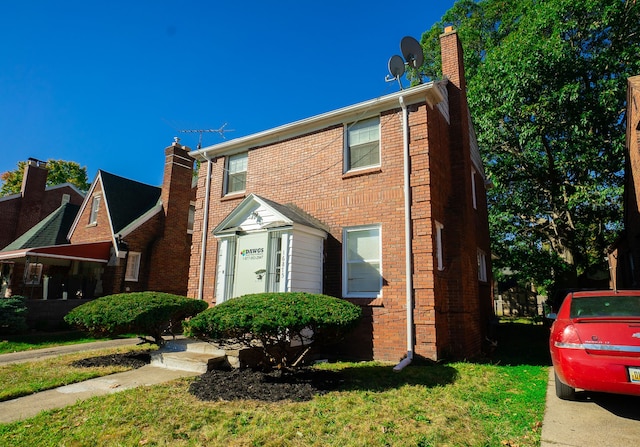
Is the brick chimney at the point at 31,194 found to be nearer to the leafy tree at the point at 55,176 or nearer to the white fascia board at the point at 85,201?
the white fascia board at the point at 85,201

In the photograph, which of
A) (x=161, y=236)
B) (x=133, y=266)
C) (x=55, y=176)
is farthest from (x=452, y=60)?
(x=55, y=176)

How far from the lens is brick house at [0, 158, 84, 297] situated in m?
23.5

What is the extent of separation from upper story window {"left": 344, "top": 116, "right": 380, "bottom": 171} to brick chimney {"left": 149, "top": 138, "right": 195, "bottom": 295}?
1231 cm

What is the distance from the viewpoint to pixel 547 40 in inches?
591

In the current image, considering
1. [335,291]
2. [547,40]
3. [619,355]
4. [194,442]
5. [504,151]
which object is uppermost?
[547,40]

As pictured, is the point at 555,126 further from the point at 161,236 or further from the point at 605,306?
the point at 161,236

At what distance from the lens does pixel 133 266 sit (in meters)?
17.9

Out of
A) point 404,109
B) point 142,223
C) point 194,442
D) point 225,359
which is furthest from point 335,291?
point 142,223

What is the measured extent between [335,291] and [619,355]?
5.78 m

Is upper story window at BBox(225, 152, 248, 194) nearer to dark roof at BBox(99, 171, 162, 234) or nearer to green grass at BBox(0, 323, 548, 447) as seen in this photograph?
green grass at BBox(0, 323, 548, 447)

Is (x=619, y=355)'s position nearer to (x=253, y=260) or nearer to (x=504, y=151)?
(x=253, y=260)

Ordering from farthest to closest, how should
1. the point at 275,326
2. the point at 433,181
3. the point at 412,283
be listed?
1. the point at 433,181
2. the point at 412,283
3. the point at 275,326

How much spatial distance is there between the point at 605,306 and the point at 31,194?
1203 inches

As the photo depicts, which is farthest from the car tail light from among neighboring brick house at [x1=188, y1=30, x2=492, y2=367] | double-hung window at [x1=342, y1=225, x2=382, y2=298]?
double-hung window at [x1=342, y1=225, x2=382, y2=298]
